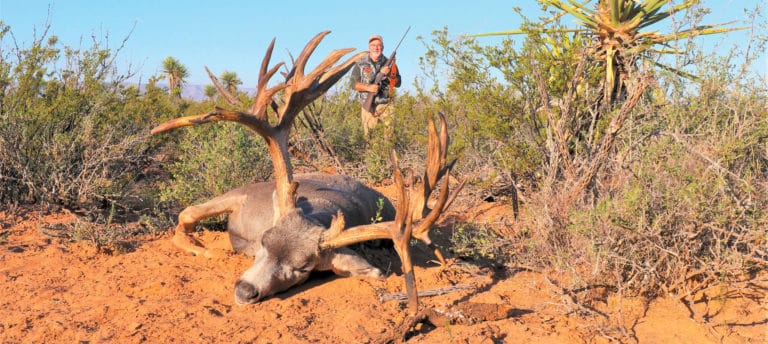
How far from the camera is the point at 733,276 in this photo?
4594 millimetres

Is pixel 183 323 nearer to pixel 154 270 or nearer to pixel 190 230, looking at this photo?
pixel 154 270

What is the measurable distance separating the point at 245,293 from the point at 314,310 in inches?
20.8

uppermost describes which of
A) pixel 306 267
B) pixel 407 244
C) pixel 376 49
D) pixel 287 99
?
pixel 376 49

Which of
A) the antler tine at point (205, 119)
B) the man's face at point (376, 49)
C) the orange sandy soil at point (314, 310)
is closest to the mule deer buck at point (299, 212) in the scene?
the antler tine at point (205, 119)

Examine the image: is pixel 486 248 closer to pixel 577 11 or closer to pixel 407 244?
pixel 407 244

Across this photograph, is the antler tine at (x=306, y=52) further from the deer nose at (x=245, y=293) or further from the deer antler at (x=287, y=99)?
the deer nose at (x=245, y=293)

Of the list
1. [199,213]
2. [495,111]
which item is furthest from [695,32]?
[199,213]

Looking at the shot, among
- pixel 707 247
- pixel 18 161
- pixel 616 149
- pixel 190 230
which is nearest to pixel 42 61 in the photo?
pixel 18 161

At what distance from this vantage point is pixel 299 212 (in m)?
5.04

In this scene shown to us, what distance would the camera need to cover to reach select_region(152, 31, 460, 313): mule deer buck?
4.36 meters

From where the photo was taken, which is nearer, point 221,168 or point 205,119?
point 205,119

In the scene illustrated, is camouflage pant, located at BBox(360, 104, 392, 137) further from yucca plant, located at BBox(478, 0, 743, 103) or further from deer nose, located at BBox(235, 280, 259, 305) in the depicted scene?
deer nose, located at BBox(235, 280, 259, 305)

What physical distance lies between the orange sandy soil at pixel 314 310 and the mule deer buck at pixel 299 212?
0.72 ft

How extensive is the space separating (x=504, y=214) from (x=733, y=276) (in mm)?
2810
